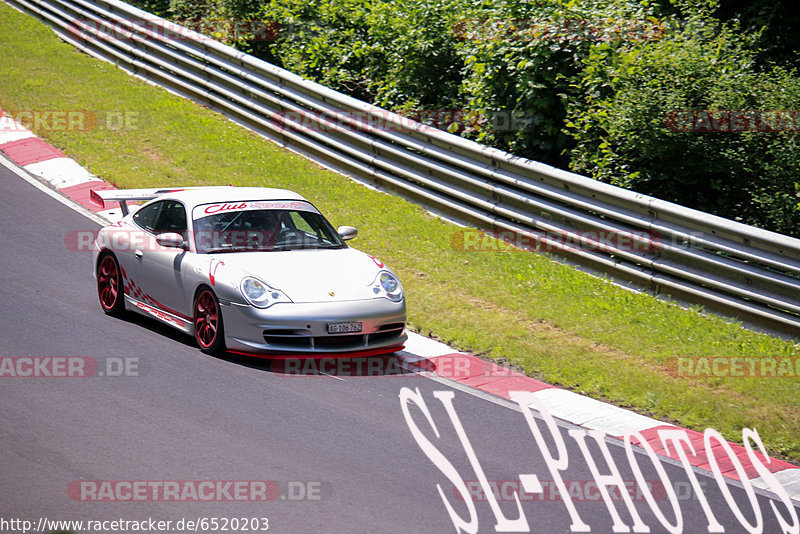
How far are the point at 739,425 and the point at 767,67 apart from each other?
6.93 m

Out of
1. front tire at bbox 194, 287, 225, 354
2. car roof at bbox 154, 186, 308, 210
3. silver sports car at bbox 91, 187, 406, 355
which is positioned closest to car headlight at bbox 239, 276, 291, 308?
silver sports car at bbox 91, 187, 406, 355

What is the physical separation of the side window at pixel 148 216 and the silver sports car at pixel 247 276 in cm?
1

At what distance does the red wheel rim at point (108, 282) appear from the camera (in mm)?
9555

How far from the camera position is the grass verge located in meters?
8.12

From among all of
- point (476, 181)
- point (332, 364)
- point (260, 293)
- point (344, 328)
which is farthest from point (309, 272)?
point (476, 181)

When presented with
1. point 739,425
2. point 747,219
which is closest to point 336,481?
point 739,425

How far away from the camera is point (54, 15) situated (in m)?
19.6

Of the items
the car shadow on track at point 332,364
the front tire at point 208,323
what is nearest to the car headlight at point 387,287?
the car shadow on track at point 332,364

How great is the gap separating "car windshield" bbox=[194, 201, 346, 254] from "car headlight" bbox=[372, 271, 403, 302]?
0.83 metres

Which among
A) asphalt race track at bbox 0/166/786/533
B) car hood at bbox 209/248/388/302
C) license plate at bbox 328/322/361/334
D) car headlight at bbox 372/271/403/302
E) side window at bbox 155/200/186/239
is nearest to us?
asphalt race track at bbox 0/166/786/533

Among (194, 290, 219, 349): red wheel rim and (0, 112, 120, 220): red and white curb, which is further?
(0, 112, 120, 220): red and white curb

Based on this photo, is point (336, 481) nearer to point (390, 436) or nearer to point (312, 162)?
point (390, 436)

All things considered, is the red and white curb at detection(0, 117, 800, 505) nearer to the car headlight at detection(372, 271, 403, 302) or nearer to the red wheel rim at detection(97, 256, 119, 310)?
the car headlight at detection(372, 271, 403, 302)

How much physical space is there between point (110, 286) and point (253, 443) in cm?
384
